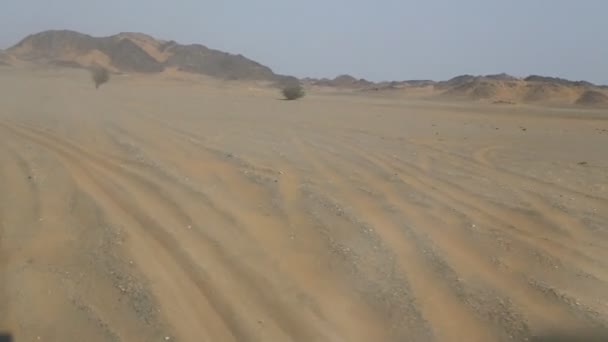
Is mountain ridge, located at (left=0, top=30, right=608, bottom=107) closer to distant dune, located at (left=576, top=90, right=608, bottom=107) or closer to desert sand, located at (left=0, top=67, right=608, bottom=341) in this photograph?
distant dune, located at (left=576, top=90, right=608, bottom=107)

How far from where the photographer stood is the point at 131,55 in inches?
2349

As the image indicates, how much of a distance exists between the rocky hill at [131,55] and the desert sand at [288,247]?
175 feet

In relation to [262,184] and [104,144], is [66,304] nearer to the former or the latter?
[262,184]

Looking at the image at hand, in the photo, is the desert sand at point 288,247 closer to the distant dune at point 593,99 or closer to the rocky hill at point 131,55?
the distant dune at point 593,99

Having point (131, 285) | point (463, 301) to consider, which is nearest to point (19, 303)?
point (131, 285)

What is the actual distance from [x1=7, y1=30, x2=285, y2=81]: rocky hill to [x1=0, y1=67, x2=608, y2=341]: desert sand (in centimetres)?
5321

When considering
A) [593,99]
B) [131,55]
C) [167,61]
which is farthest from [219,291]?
[167,61]

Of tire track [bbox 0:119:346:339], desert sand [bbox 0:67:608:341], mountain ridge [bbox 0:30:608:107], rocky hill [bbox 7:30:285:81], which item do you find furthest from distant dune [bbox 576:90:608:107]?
tire track [bbox 0:119:346:339]

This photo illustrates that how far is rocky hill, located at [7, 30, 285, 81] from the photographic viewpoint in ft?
192

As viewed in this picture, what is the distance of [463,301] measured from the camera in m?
3.46

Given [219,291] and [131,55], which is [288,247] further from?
[131,55]

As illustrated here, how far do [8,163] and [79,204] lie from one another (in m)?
2.16

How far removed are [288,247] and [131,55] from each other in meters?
60.4

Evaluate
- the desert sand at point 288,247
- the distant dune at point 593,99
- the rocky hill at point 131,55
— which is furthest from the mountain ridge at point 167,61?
the desert sand at point 288,247
